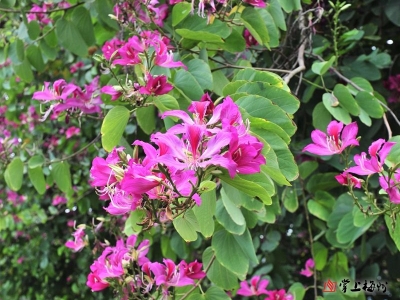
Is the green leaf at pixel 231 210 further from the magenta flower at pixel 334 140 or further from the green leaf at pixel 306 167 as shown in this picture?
the green leaf at pixel 306 167

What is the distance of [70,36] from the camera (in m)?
1.37

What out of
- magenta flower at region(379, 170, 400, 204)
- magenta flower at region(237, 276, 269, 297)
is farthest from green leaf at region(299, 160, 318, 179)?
magenta flower at region(379, 170, 400, 204)

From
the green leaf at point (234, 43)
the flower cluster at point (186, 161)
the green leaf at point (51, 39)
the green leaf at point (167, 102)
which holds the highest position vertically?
the flower cluster at point (186, 161)

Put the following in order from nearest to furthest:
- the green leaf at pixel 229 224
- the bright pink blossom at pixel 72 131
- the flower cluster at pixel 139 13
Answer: the green leaf at pixel 229 224, the flower cluster at pixel 139 13, the bright pink blossom at pixel 72 131

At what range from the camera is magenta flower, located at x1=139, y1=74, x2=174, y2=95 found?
2.66 ft

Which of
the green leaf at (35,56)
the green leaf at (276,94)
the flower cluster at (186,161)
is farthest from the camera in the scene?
the green leaf at (35,56)

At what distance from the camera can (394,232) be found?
798 millimetres

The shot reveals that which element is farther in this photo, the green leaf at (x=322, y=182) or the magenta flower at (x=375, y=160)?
the green leaf at (x=322, y=182)

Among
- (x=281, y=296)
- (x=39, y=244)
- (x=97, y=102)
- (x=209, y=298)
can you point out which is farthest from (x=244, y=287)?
(x=39, y=244)

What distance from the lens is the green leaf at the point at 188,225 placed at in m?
0.65

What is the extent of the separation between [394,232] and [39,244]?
2384 millimetres

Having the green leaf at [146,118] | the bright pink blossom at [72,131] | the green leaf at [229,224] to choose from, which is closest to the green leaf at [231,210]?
the green leaf at [229,224]

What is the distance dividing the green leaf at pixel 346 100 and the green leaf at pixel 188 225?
1.93 feet

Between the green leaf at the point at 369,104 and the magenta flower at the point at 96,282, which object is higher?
the magenta flower at the point at 96,282
